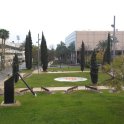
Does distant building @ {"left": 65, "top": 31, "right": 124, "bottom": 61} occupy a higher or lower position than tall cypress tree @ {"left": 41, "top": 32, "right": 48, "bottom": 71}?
higher

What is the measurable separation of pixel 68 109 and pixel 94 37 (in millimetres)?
108178

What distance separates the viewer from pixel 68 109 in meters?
22.1

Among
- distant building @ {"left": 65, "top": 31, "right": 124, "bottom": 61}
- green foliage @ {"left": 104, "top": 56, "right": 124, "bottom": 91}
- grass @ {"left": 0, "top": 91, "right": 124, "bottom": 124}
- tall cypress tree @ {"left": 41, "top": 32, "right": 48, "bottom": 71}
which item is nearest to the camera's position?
grass @ {"left": 0, "top": 91, "right": 124, "bottom": 124}

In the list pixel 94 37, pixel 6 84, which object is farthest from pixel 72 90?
pixel 94 37

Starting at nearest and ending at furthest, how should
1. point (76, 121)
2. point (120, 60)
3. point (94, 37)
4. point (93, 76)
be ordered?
point (76, 121) → point (120, 60) → point (93, 76) → point (94, 37)

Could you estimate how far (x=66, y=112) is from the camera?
21109 millimetres

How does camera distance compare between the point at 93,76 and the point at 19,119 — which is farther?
the point at 93,76

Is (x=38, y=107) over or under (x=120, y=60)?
under

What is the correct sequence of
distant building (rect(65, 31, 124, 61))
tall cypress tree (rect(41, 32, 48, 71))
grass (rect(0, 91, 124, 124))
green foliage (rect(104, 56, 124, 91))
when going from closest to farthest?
grass (rect(0, 91, 124, 124)), green foliage (rect(104, 56, 124, 91)), tall cypress tree (rect(41, 32, 48, 71)), distant building (rect(65, 31, 124, 61))

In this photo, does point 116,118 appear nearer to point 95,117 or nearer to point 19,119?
point 95,117

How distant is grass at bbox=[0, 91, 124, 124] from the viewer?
1886 cm

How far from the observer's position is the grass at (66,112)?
742 inches

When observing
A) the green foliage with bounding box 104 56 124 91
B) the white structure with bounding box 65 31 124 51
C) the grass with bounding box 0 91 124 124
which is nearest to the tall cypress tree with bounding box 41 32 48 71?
the grass with bounding box 0 91 124 124

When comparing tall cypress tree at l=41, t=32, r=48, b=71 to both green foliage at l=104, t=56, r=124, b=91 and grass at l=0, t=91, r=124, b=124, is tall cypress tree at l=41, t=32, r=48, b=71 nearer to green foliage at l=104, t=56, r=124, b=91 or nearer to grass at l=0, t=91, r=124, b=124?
grass at l=0, t=91, r=124, b=124
